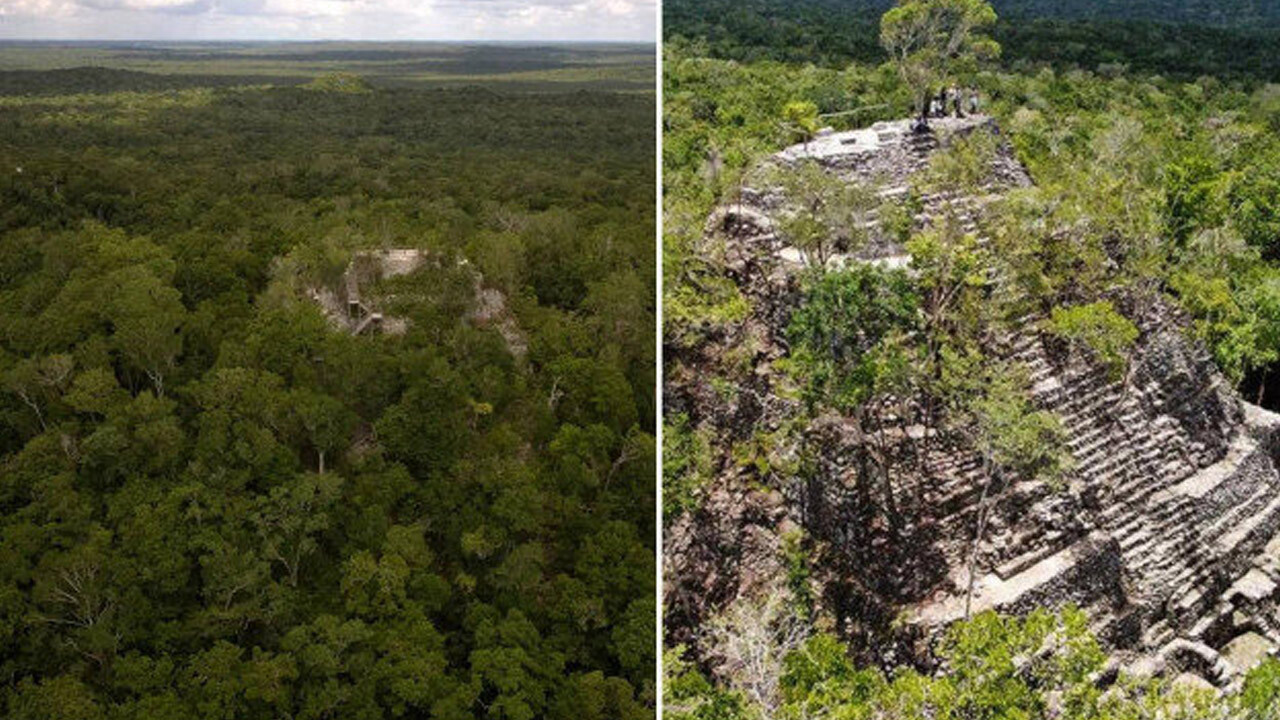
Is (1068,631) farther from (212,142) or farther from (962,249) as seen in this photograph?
(212,142)

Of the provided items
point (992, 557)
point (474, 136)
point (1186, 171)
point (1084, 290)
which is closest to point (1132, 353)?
point (1084, 290)

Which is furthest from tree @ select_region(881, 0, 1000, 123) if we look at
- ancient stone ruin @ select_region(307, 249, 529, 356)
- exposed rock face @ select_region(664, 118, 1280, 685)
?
ancient stone ruin @ select_region(307, 249, 529, 356)

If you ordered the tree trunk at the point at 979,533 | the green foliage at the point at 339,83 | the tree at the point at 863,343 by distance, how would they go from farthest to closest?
the green foliage at the point at 339,83 < the tree at the point at 863,343 < the tree trunk at the point at 979,533

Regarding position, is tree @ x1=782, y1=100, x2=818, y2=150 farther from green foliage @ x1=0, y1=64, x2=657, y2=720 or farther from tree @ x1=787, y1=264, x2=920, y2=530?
green foliage @ x1=0, y1=64, x2=657, y2=720

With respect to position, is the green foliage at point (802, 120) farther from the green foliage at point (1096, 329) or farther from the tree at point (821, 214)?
the green foliage at point (1096, 329)

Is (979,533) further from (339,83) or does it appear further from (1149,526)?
(339,83)

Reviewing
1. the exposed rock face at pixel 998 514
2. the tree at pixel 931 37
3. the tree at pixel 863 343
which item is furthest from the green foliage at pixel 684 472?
the tree at pixel 931 37
